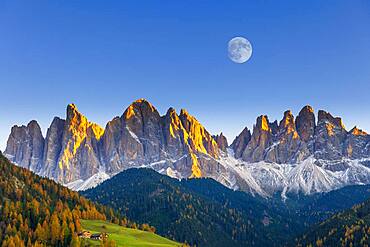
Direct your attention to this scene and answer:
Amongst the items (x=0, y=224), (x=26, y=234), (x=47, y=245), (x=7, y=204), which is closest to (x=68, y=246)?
(x=47, y=245)

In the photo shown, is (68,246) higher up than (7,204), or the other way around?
(7,204)

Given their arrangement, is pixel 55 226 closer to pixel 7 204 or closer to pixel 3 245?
pixel 3 245

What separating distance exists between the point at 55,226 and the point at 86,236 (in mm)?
11526

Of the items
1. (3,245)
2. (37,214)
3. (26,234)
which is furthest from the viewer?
(37,214)

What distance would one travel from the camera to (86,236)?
179m

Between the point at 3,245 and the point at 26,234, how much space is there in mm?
14563

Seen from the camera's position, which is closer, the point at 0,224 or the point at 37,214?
the point at 0,224

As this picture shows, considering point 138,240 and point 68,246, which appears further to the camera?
point 138,240

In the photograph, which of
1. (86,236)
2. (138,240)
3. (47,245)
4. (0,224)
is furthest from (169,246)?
(0,224)

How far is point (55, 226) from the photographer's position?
178 metres

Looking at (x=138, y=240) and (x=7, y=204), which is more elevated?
(x=7, y=204)

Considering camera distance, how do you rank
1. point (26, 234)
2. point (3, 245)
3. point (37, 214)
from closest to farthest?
point (3, 245), point (26, 234), point (37, 214)

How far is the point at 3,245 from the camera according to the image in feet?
535

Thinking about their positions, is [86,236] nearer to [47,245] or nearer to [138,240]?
[47,245]
